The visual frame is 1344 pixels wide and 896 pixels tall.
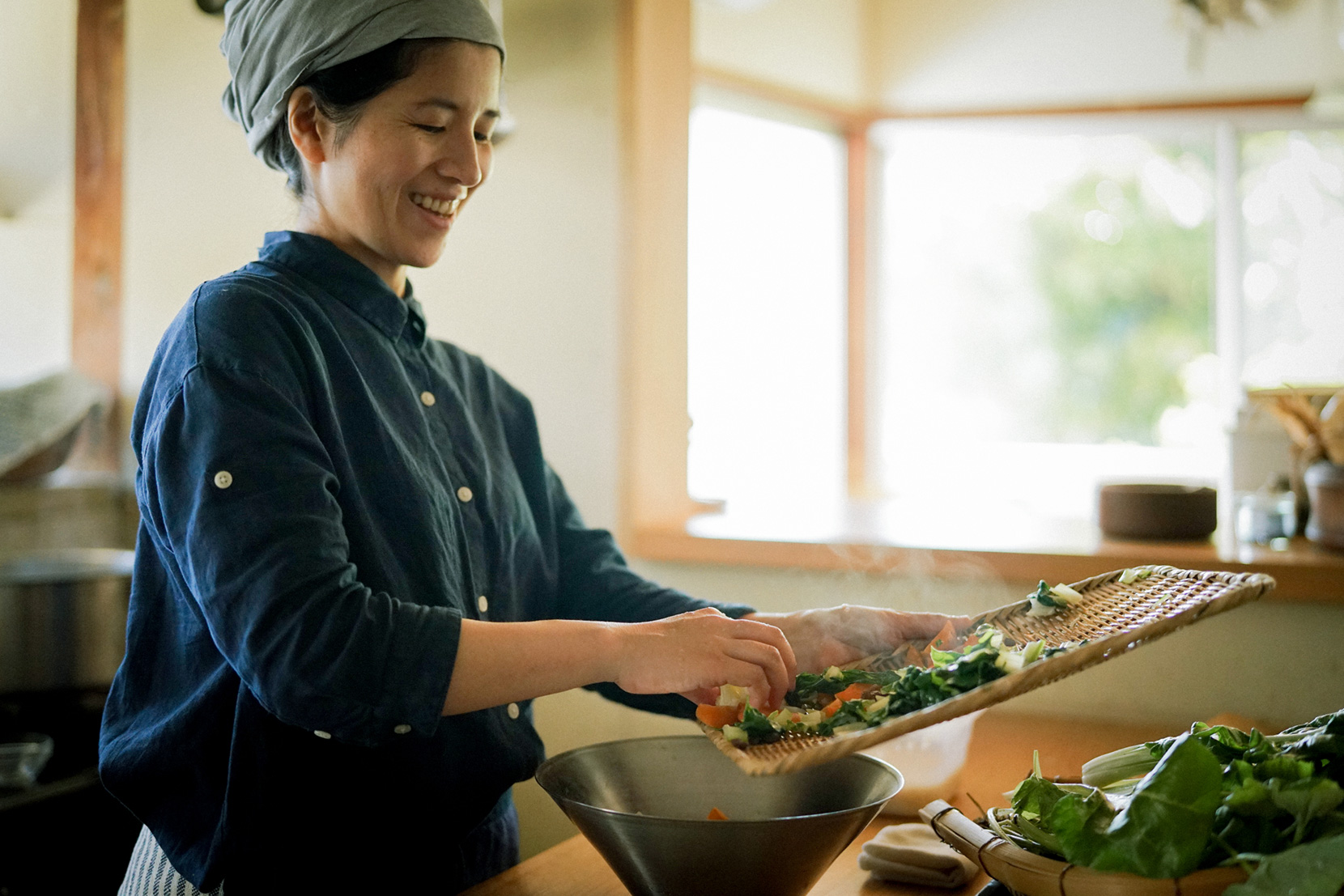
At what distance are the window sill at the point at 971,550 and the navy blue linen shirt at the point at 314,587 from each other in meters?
0.79

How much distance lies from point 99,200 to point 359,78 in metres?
1.81

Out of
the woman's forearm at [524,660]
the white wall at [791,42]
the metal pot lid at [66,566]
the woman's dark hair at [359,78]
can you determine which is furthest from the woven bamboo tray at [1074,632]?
the white wall at [791,42]

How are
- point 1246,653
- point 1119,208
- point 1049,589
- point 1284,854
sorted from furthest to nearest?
point 1119,208, point 1246,653, point 1049,589, point 1284,854

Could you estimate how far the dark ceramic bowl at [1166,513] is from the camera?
2.12m

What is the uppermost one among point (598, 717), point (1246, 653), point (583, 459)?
point (583, 459)

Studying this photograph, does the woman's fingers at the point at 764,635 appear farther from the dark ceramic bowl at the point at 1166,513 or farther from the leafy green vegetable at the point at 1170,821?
the dark ceramic bowl at the point at 1166,513

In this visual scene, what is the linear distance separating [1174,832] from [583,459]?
1533 millimetres

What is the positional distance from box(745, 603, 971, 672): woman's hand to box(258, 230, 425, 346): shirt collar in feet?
1.73

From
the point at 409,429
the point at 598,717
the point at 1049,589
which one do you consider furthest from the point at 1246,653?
the point at 409,429

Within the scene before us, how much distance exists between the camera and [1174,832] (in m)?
0.92

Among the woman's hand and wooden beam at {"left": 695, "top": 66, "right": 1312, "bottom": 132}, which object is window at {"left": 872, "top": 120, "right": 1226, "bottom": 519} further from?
the woman's hand

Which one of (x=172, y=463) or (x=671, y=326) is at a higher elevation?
(x=671, y=326)

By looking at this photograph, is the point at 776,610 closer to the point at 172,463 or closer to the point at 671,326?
the point at 671,326

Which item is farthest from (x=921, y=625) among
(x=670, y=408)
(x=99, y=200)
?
(x=99, y=200)
